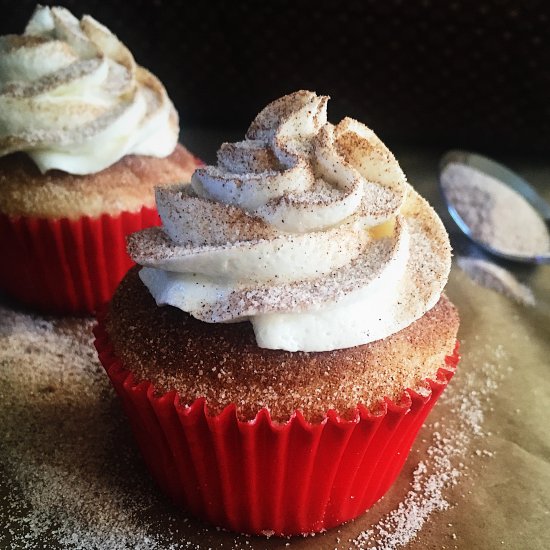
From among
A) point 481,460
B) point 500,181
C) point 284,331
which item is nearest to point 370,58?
point 500,181

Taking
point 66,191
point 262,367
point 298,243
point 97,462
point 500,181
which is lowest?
point 97,462

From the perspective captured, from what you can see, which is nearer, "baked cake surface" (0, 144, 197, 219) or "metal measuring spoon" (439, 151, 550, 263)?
"baked cake surface" (0, 144, 197, 219)

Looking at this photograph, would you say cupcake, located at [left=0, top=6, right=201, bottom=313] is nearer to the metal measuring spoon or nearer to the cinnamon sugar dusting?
the cinnamon sugar dusting

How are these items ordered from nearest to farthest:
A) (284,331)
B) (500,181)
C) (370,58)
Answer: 1. (284,331)
2. (500,181)
3. (370,58)

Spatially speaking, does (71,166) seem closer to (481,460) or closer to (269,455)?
(269,455)

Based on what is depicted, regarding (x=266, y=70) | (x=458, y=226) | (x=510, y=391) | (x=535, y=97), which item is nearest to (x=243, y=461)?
(x=510, y=391)

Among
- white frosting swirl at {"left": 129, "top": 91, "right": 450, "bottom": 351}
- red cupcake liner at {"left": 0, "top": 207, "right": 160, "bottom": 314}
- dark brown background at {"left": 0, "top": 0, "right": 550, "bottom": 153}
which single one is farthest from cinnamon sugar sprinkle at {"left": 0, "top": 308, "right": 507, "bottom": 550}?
dark brown background at {"left": 0, "top": 0, "right": 550, "bottom": 153}
